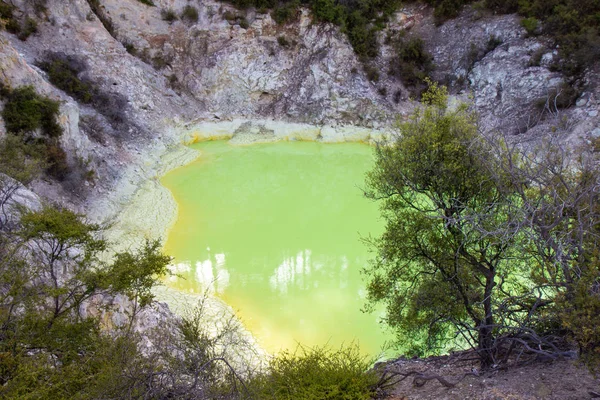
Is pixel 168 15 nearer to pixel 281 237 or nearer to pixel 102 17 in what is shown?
pixel 102 17

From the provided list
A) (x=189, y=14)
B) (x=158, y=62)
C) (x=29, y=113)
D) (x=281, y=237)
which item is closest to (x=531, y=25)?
(x=281, y=237)

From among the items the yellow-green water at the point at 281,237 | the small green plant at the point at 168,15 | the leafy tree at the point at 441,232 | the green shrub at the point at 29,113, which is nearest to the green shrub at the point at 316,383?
the leafy tree at the point at 441,232

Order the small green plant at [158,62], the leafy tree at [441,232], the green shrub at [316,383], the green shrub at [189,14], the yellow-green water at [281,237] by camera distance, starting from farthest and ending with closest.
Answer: the green shrub at [189,14], the small green plant at [158,62], the yellow-green water at [281,237], the leafy tree at [441,232], the green shrub at [316,383]

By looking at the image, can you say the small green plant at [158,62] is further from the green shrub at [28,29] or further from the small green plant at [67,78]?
the green shrub at [28,29]

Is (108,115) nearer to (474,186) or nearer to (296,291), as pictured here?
(296,291)

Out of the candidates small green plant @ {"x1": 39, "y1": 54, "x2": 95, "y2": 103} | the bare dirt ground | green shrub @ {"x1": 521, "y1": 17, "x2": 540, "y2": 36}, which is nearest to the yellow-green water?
the bare dirt ground

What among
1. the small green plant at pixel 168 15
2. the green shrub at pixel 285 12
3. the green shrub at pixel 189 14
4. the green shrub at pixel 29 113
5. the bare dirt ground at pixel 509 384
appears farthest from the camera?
the green shrub at pixel 189 14
